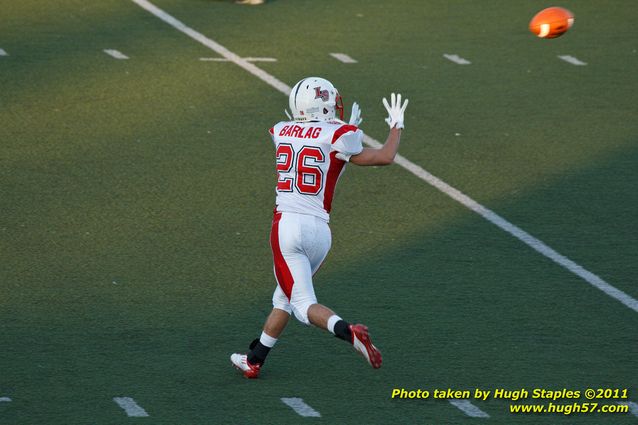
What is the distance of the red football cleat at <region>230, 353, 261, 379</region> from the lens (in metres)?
7.43

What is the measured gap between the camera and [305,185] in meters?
7.37

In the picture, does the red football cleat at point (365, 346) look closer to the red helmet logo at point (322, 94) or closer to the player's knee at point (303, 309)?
the player's knee at point (303, 309)

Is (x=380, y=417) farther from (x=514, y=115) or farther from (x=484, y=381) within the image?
(x=514, y=115)

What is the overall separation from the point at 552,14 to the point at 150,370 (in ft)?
18.1

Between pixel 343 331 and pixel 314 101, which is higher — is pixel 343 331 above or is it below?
below

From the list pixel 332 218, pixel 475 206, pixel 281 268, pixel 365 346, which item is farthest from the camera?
pixel 475 206

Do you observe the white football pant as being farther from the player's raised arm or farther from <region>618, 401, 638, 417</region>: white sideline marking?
<region>618, 401, 638, 417</region>: white sideline marking

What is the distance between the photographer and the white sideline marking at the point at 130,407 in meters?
6.86

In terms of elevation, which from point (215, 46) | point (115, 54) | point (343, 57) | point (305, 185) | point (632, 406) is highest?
point (305, 185)

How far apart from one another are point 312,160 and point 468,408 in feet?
5.12

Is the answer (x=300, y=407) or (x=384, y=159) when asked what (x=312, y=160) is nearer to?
(x=384, y=159)

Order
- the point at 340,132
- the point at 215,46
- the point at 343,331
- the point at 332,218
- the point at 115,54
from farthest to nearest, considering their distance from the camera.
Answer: the point at 215,46, the point at 115,54, the point at 332,218, the point at 340,132, the point at 343,331

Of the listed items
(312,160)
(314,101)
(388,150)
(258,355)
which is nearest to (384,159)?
(388,150)

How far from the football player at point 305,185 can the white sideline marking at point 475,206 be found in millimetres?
2466
